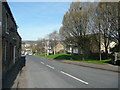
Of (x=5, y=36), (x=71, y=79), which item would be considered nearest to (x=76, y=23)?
(x=5, y=36)

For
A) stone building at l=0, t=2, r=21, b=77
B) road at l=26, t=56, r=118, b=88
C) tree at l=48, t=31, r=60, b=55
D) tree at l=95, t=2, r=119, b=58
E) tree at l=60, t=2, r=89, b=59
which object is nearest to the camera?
road at l=26, t=56, r=118, b=88

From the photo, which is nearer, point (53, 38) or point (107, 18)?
point (107, 18)

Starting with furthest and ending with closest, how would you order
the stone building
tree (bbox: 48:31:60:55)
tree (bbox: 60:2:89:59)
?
tree (bbox: 48:31:60:55)
tree (bbox: 60:2:89:59)
the stone building

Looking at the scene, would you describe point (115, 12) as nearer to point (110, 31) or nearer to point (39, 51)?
point (110, 31)

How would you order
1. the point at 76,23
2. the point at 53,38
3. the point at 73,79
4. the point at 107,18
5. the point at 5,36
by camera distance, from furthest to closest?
the point at 53,38 → the point at 76,23 → the point at 107,18 → the point at 5,36 → the point at 73,79

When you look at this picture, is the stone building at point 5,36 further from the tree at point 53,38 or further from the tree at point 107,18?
the tree at point 53,38

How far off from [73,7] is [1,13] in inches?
897

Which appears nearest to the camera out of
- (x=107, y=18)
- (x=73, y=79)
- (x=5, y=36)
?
(x=73, y=79)

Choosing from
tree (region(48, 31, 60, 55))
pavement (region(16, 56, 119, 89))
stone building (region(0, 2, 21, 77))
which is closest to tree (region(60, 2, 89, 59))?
stone building (region(0, 2, 21, 77))

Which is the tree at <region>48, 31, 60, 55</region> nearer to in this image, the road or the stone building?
the stone building

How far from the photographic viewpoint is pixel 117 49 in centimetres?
2402

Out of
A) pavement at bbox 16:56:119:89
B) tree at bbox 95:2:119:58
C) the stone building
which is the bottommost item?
pavement at bbox 16:56:119:89

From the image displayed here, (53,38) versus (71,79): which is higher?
(53,38)

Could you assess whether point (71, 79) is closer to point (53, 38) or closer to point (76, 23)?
point (76, 23)
